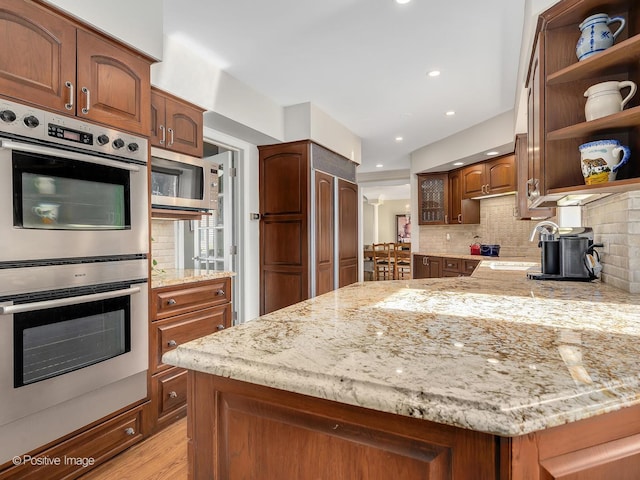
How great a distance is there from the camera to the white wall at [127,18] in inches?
62.8

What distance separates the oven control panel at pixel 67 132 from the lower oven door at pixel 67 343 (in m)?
0.65

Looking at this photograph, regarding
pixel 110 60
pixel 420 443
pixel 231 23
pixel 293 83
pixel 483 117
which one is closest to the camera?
pixel 420 443

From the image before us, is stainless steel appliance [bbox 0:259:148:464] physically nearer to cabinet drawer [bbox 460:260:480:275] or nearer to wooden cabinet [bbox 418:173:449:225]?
cabinet drawer [bbox 460:260:480:275]

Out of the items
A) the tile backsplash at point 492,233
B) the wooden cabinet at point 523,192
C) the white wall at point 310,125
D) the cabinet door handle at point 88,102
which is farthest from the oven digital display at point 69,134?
the tile backsplash at point 492,233

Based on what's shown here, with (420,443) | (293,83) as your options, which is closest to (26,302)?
(420,443)

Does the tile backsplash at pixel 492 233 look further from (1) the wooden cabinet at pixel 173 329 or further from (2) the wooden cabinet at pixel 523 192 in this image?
(1) the wooden cabinet at pixel 173 329

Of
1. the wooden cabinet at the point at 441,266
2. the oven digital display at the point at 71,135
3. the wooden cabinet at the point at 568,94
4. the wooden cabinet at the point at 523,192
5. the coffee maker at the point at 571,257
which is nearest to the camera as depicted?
the wooden cabinet at the point at 568,94

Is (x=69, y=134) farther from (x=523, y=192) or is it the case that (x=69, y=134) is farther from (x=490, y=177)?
(x=490, y=177)

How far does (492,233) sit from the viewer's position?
517 cm

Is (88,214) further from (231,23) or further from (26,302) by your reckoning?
(231,23)

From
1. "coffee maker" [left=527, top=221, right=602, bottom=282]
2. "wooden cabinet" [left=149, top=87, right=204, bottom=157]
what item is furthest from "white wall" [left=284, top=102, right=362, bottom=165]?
"coffee maker" [left=527, top=221, right=602, bottom=282]

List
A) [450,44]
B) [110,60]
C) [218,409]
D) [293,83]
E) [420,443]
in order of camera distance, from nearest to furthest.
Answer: [420,443], [218,409], [110,60], [450,44], [293,83]

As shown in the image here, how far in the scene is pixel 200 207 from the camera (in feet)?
8.38

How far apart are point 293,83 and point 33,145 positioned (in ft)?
7.06
